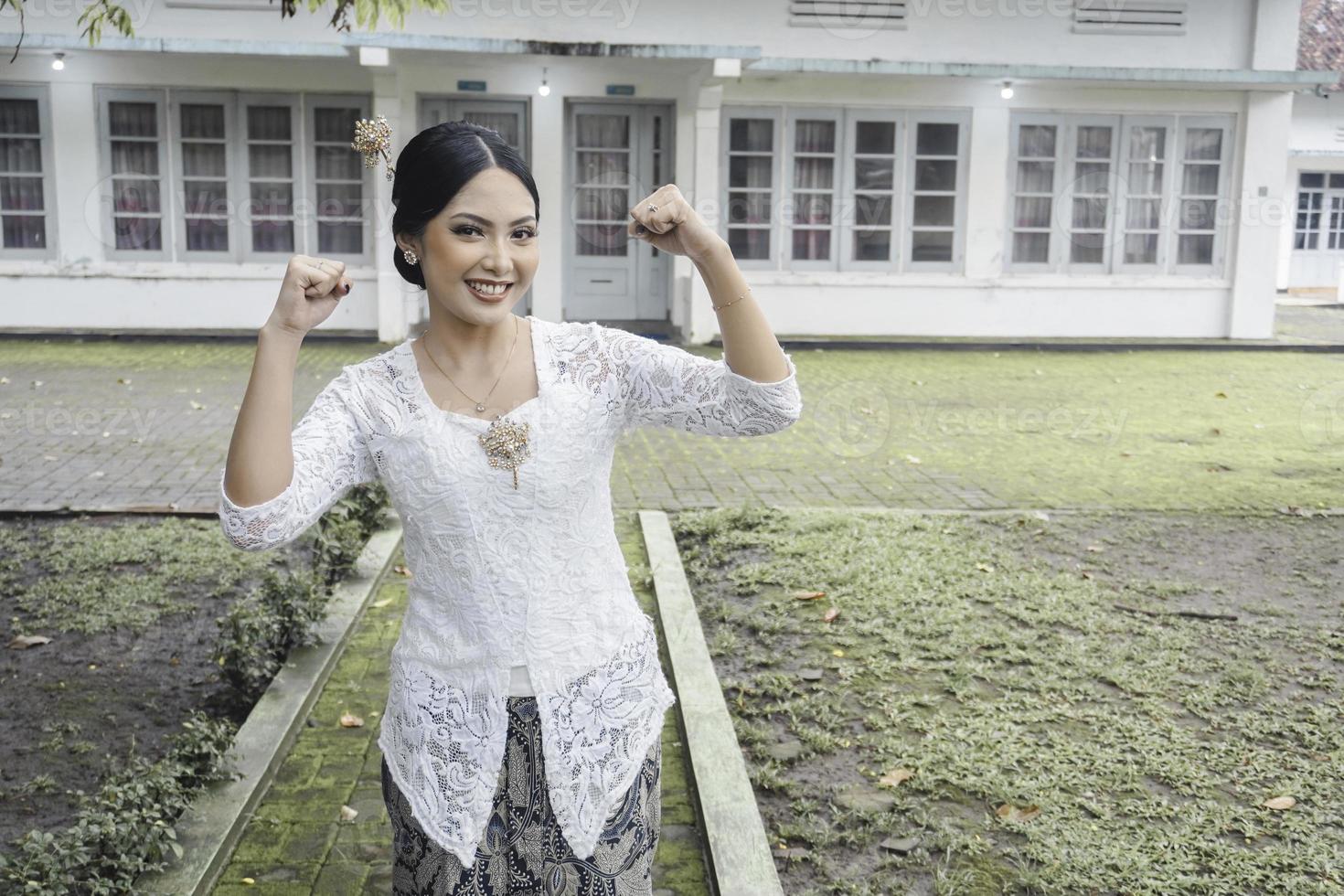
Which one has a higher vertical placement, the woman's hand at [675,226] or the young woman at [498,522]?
the woman's hand at [675,226]

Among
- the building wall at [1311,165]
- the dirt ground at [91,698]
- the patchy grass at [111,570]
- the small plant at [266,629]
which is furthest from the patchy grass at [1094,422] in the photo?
the building wall at [1311,165]

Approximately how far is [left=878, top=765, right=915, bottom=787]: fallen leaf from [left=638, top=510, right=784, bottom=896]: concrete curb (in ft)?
1.46

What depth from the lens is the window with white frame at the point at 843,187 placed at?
16.2m

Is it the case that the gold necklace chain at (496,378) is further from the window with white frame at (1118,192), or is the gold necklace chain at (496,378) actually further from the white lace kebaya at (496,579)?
the window with white frame at (1118,192)

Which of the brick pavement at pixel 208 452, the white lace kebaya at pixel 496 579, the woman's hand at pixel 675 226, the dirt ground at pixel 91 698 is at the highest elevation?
the woman's hand at pixel 675 226

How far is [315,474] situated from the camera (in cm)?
211

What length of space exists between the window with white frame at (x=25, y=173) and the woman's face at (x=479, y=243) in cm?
1560

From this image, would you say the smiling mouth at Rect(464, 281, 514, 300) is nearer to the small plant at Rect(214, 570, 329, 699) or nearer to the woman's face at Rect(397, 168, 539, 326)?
the woman's face at Rect(397, 168, 539, 326)

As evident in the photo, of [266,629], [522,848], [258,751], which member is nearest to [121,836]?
[258,751]

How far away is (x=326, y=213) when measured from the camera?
52.2 feet

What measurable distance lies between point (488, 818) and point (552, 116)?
46.2 ft

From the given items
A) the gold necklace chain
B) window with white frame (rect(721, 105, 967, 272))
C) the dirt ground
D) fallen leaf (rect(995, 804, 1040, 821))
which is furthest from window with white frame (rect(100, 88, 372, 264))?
the gold necklace chain

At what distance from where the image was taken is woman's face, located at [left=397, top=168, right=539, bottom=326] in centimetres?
214

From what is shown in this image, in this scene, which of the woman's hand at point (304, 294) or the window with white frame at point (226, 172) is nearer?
the woman's hand at point (304, 294)
